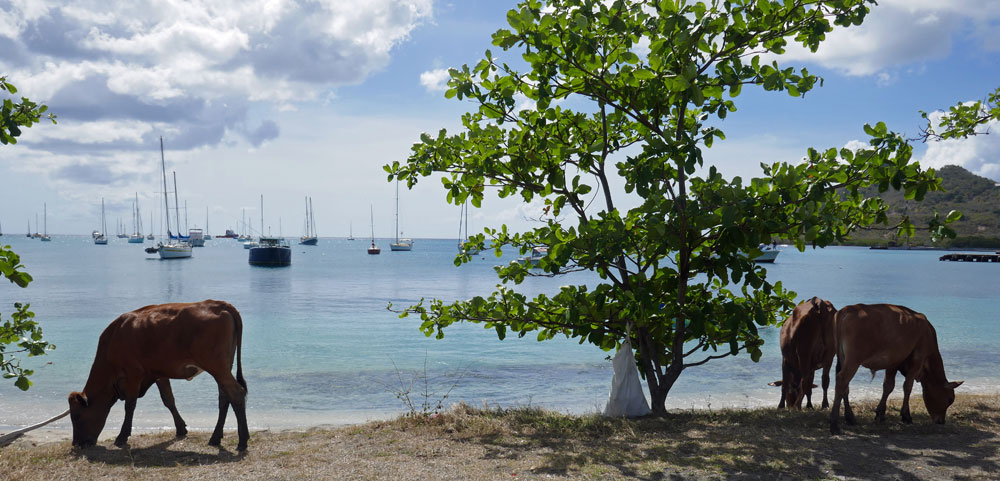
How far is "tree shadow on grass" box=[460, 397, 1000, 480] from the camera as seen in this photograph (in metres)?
5.85

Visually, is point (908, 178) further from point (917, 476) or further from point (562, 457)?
point (562, 457)

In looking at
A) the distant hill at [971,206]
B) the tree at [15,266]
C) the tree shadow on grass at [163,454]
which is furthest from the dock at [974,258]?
the tree at [15,266]

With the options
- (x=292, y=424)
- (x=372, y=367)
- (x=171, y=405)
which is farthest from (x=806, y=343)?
(x=372, y=367)

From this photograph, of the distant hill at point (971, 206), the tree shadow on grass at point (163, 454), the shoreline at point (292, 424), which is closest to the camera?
the tree shadow on grass at point (163, 454)

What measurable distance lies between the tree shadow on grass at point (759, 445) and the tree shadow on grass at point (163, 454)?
293 cm

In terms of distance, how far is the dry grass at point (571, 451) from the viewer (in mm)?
5938

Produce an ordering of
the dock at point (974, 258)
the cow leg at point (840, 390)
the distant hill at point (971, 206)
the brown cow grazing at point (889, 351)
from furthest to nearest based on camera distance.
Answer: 1. the distant hill at point (971, 206)
2. the dock at point (974, 258)
3. the brown cow grazing at point (889, 351)
4. the cow leg at point (840, 390)

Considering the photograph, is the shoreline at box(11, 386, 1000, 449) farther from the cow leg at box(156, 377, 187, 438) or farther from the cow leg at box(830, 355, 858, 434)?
the cow leg at box(830, 355, 858, 434)

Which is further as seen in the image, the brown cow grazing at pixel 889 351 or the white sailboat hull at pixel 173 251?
the white sailboat hull at pixel 173 251

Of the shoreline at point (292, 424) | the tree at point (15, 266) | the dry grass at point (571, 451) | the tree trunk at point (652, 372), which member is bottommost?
the shoreline at point (292, 424)

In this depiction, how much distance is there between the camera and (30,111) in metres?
6.07

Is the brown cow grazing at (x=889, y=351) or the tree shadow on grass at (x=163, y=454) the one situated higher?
the brown cow grazing at (x=889, y=351)

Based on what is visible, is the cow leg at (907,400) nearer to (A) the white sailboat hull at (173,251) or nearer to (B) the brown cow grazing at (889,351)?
(B) the brown cow grazing at (889,351)

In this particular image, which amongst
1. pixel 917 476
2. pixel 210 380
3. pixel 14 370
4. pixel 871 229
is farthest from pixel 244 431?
pixel 210 380
